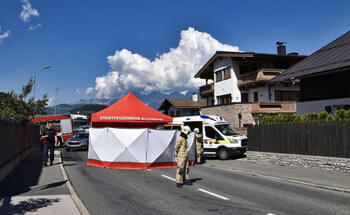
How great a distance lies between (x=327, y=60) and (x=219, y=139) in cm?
774

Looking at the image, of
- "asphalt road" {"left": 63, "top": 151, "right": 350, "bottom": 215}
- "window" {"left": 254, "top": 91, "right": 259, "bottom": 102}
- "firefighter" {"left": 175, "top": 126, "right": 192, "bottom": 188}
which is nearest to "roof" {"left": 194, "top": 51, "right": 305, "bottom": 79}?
"window" {"left": 254, "top": 91, "right": 259, "bottom": 102}

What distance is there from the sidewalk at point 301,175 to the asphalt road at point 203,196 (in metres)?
0.53

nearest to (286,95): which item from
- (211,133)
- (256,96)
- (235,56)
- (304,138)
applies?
(256,96)

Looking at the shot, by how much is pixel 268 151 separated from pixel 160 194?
9.04 meters

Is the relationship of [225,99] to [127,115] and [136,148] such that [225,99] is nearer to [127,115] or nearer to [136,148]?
[127,115]

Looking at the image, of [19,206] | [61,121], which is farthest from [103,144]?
[61,121]

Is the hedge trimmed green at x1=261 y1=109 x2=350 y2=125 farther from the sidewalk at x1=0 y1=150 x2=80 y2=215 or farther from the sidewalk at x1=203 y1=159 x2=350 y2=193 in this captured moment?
the sidewalk at x1=0 y1=150 x2=80 y2=215

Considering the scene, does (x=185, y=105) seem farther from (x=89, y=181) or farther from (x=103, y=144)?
(x=89, y=181)

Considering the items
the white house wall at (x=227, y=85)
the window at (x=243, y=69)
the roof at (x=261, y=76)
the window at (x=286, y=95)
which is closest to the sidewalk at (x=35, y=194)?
the roof at (x=261, y=76)

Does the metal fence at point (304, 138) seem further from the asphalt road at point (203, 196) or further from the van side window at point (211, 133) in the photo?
the asphalt road at point (203, 196)

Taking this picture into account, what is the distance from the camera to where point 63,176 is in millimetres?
11516

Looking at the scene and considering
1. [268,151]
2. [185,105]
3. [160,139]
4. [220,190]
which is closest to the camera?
[220,190]

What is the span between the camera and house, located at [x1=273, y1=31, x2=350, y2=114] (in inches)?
685

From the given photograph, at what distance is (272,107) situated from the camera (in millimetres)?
30328
